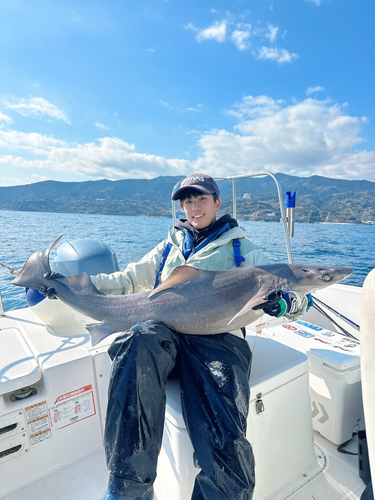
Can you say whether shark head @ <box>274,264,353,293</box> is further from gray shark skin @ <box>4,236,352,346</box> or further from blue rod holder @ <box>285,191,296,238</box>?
blue rod holder @ <box>285,191,296,238</box>

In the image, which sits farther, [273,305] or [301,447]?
[301,447]

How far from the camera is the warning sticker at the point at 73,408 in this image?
2537mm

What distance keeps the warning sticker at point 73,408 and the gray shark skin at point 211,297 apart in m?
0.56

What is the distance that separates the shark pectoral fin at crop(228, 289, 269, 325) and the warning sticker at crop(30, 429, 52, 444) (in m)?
1.87

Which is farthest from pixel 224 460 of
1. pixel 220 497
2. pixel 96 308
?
pixel 96 308

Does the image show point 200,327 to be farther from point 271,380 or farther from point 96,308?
point 96,308

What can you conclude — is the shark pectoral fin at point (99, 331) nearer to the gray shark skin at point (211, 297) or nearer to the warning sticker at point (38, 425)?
the gray shark skin at point (211, 297)

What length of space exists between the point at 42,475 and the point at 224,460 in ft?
6.08

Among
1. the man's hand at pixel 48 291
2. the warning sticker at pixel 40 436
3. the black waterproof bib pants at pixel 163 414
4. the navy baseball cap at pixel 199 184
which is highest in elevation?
the navy baseball cap at pixel 199 184

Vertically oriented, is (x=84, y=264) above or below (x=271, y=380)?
above

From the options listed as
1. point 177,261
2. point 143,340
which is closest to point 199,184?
point 177,261

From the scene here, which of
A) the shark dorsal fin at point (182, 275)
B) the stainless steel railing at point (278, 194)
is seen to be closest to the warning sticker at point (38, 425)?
the shark dorsal fin at point (182, 275)

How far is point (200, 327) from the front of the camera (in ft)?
7.36

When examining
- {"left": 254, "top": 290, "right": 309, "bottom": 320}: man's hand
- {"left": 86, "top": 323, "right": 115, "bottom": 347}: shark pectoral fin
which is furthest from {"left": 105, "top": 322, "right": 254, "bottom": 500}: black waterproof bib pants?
{"left": 86, "top": 323, "right": 115, "bottom": 347}: shark pectoral fin
